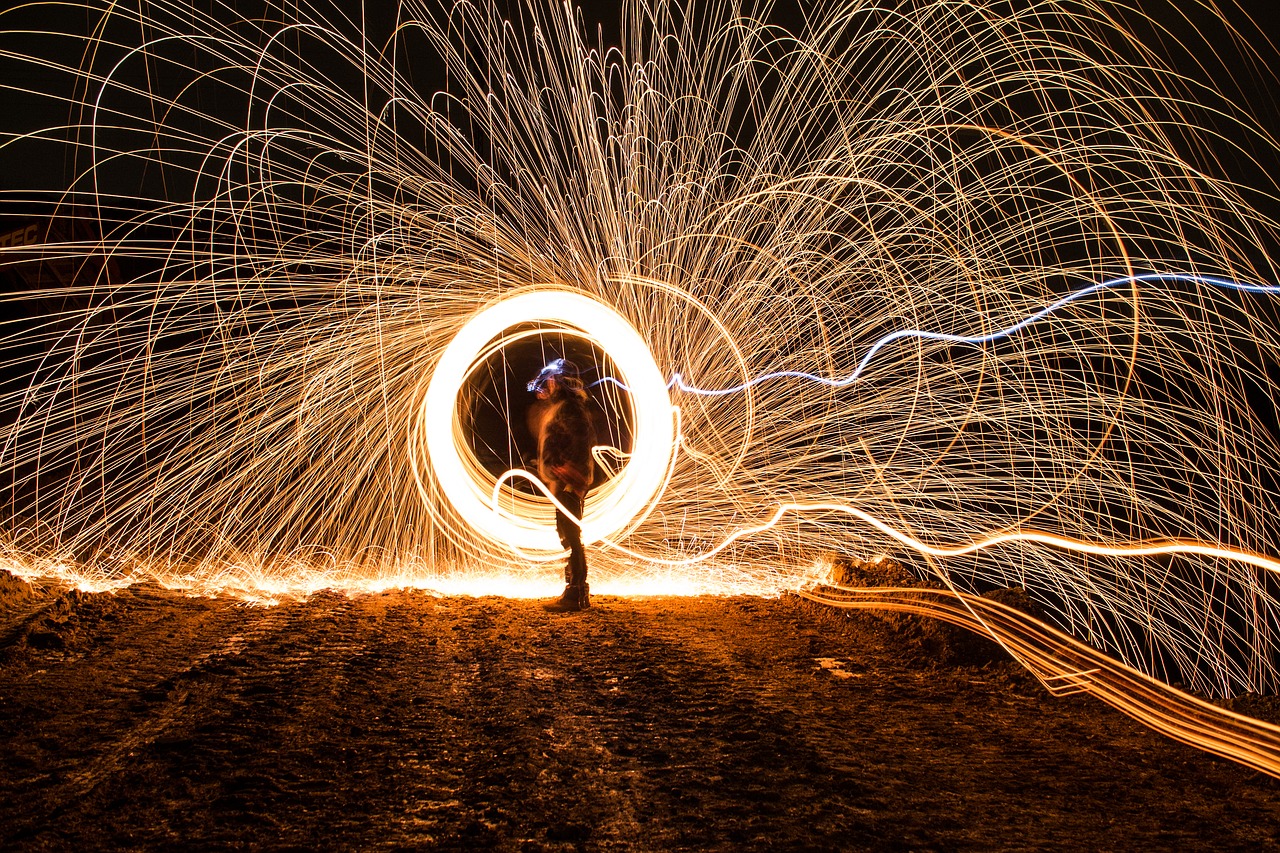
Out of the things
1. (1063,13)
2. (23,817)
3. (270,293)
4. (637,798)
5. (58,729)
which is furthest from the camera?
(270,293)

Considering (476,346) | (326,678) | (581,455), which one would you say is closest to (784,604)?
(581,455)

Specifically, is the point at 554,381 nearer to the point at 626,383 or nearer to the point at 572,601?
the point at 626,383

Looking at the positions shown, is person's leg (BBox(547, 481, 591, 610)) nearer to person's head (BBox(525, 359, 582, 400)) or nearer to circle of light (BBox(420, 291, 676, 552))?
circle of light (BBox(420, 291, 676, 552))

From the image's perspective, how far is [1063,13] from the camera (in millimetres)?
6266

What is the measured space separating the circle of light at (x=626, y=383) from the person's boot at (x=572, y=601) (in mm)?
757

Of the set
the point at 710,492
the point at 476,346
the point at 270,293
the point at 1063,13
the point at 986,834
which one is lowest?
the point at 986,834

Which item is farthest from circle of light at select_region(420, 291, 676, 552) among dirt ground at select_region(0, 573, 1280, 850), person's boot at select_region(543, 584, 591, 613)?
dirt ground at select_region(0, 573, 1280, 850)

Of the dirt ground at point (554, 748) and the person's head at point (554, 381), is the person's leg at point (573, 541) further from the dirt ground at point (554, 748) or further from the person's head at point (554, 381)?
the dirt ground at point (554, 748)

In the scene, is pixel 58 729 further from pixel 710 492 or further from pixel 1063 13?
pixel 1063 13

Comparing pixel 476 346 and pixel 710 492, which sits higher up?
pixel 476 346

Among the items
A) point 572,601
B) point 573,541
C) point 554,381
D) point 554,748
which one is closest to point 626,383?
point 554,381

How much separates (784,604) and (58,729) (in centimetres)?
498

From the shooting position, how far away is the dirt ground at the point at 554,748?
9.43 ft

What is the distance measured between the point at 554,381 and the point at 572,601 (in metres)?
1.80
